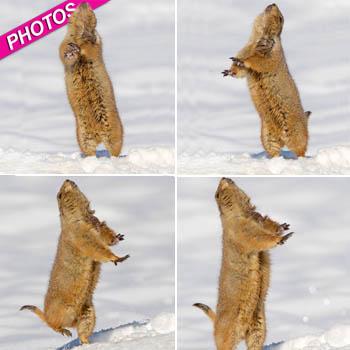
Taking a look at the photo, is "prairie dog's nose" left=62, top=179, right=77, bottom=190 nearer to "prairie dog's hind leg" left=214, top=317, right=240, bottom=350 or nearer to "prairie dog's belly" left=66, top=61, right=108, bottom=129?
"prairie dog's belly" left=66, top=61, right=108, bottom=129

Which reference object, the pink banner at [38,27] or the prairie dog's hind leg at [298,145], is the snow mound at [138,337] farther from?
the pink banner at [38,27]

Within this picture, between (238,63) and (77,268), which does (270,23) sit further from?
(77,268)

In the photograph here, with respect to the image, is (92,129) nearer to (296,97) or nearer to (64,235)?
(64,235)

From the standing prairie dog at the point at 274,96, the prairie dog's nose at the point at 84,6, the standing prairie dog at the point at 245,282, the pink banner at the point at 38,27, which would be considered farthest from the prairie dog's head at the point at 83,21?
the standing prairie dog at the point at 245,282

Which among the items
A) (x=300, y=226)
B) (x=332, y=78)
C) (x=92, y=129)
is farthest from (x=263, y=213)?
(x=332, y=78)

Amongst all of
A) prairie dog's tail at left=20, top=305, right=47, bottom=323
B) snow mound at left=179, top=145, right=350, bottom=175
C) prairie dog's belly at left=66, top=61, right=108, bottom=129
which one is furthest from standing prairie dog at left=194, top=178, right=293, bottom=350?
prairie dog's belly at left=66, top=61, right=108, bottom=129

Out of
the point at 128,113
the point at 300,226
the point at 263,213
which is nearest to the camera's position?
the point at 263,213

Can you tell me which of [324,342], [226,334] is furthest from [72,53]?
[324,342]
